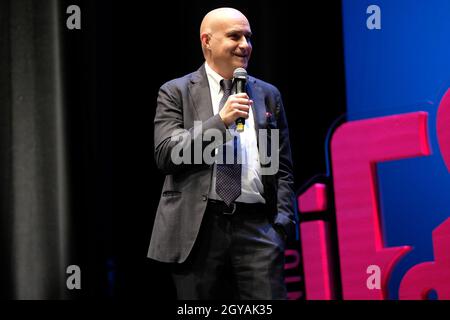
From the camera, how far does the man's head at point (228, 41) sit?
9.21ft

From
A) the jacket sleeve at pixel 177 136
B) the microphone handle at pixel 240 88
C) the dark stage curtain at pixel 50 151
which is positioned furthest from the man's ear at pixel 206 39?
the dark stage curtain at pixel 50 151

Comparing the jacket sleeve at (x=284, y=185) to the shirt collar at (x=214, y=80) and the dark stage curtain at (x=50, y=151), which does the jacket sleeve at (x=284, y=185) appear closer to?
the shirt collar at (x=214, y=80)

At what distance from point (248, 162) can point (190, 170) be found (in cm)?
23

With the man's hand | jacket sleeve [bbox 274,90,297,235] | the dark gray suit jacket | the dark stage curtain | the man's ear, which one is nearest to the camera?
the man's hand

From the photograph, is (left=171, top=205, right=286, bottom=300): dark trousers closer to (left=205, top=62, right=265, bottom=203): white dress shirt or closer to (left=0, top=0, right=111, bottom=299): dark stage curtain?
(left=205, top=62, right=265, bottom=203): white dress shirt

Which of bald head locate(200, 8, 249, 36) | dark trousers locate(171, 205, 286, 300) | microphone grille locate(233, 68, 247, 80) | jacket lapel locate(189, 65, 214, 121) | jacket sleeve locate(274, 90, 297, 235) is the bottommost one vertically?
dark trousers locate(171, 205, 286, 300)

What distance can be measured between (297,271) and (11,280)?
1551mm

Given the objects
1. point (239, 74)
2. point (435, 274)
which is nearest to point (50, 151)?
point (239, 74)

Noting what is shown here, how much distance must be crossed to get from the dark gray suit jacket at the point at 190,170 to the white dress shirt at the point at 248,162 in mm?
25

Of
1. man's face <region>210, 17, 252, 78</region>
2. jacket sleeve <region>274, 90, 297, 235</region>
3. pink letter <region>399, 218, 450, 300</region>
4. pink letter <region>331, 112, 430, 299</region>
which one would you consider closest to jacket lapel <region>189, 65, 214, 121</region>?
man's face <region>210, 17, 252, 78</region>

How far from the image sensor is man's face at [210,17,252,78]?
2.80 meters

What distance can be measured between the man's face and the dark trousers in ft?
1.96

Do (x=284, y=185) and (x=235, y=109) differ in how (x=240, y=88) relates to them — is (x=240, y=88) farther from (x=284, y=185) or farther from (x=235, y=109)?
(x=284, y=185)

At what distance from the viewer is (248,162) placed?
273 centimetres
